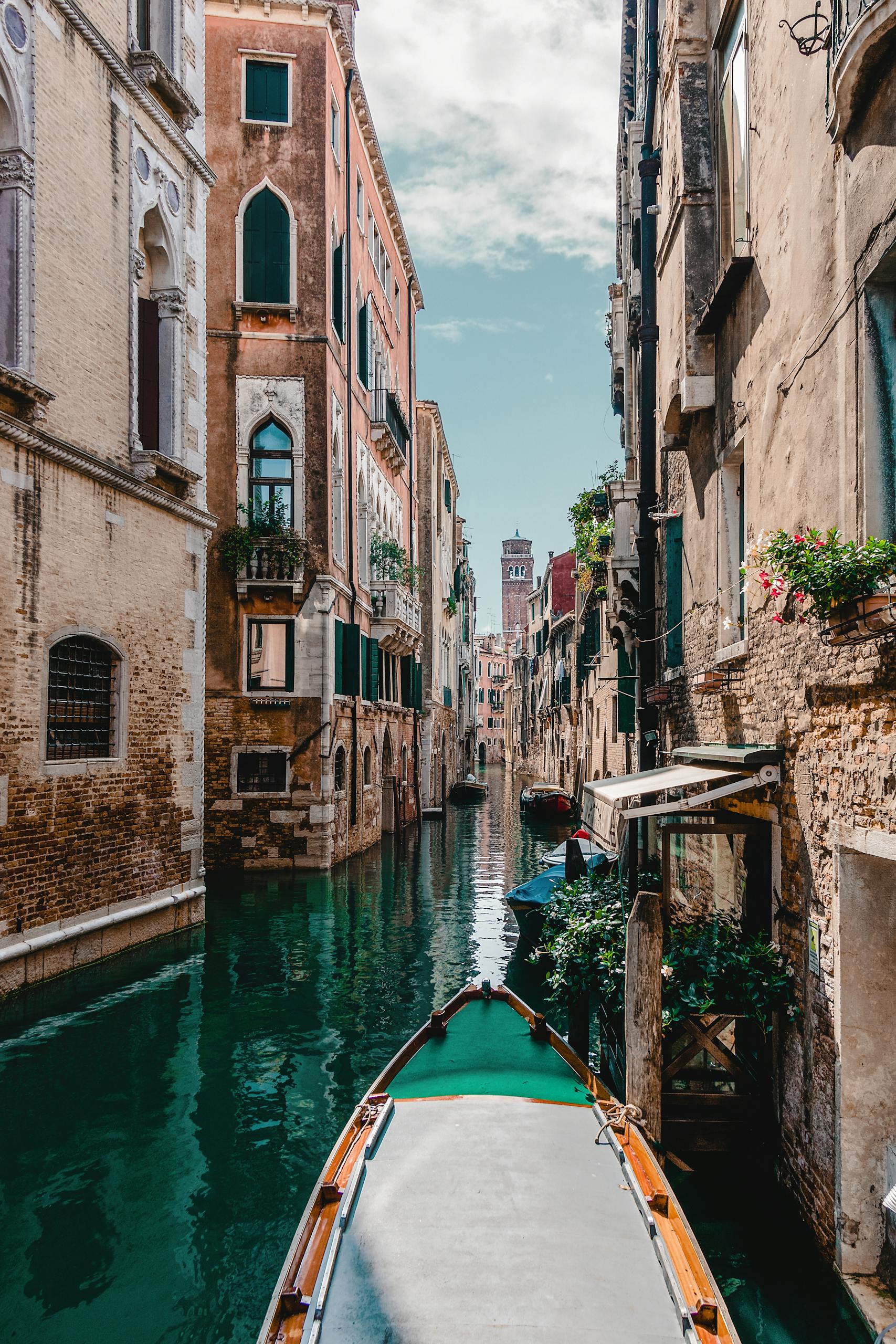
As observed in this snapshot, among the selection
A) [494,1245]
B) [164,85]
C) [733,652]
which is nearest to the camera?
[494,1245]

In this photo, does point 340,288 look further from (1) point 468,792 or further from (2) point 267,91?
(1) point 468,792

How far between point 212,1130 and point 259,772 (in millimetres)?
10739

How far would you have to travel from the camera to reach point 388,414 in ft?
77.4

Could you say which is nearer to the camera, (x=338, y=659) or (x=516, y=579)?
(x=338, y=659)

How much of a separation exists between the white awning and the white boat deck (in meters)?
1.77

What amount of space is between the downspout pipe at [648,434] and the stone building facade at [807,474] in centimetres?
224

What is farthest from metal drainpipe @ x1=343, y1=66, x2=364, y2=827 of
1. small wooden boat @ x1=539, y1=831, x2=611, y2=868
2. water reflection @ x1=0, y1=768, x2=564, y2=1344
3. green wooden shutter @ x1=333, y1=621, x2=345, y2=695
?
water reflection @ x1=0, y1=768, x2=564, y2=1344

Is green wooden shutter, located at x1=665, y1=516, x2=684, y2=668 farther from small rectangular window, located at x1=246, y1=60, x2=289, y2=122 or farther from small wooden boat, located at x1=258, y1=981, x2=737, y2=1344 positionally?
small rectangular window, located at x1=246, y1=60, x2=289, y2=122

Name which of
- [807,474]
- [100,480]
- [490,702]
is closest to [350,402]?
[100,480]

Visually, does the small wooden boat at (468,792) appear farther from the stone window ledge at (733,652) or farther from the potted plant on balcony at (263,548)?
the stone window ledge at (733,652)

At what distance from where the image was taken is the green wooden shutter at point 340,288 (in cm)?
1881

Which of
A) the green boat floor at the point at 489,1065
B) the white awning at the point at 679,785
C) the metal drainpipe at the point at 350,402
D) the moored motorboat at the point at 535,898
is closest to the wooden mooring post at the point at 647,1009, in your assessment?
the green boat floor at the point at 489,1065

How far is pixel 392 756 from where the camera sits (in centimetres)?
2480

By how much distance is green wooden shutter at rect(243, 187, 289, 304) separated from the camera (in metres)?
17.6
